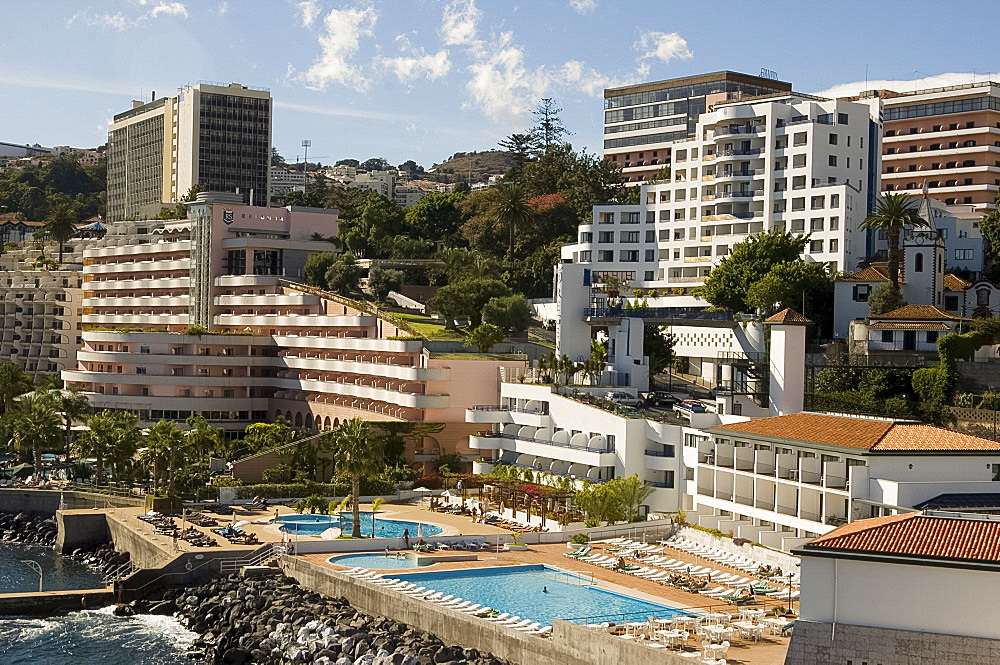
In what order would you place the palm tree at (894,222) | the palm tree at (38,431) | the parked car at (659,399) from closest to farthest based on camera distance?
the palm tree at (894,222) < the parked car at (659,399) < the palm tree at (38,431)

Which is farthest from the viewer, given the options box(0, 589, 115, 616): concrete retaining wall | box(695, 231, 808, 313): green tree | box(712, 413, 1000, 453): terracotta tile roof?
box(695, 231, 808, 313): green tree

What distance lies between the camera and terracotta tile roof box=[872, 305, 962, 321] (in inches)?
2721

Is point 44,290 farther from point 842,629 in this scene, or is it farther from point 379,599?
point 842,629

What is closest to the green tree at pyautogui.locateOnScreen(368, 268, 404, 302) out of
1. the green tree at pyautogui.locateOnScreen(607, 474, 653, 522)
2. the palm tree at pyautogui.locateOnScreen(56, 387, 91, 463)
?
the palm tree at pyautogui.locateOnScreen(56, 387, 91, 463)

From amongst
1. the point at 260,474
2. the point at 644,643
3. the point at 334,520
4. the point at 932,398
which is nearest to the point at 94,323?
the point at 260,474

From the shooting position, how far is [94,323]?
129 m

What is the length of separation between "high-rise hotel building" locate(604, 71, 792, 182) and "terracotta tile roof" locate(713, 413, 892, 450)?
79.8m

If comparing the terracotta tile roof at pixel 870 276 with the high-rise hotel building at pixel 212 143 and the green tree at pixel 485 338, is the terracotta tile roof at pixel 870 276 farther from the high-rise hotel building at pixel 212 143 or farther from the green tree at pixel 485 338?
the high-rise hotel building at pixel 212 143

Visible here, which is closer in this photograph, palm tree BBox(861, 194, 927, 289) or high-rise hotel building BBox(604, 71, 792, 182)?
palm tree BBox(861, 194, 927, 289)

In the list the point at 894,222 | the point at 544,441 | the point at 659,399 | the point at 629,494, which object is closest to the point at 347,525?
the point at 629,494

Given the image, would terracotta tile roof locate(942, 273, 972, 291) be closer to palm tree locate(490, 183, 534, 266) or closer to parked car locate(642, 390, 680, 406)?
parked car locate(642, 390, 680, 406)

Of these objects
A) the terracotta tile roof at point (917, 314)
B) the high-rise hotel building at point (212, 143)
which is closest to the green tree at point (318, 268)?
the terracotta tile roof at point (917, 314)

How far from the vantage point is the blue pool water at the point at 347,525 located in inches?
2539

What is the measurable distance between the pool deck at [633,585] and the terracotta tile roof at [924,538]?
5142 mm
